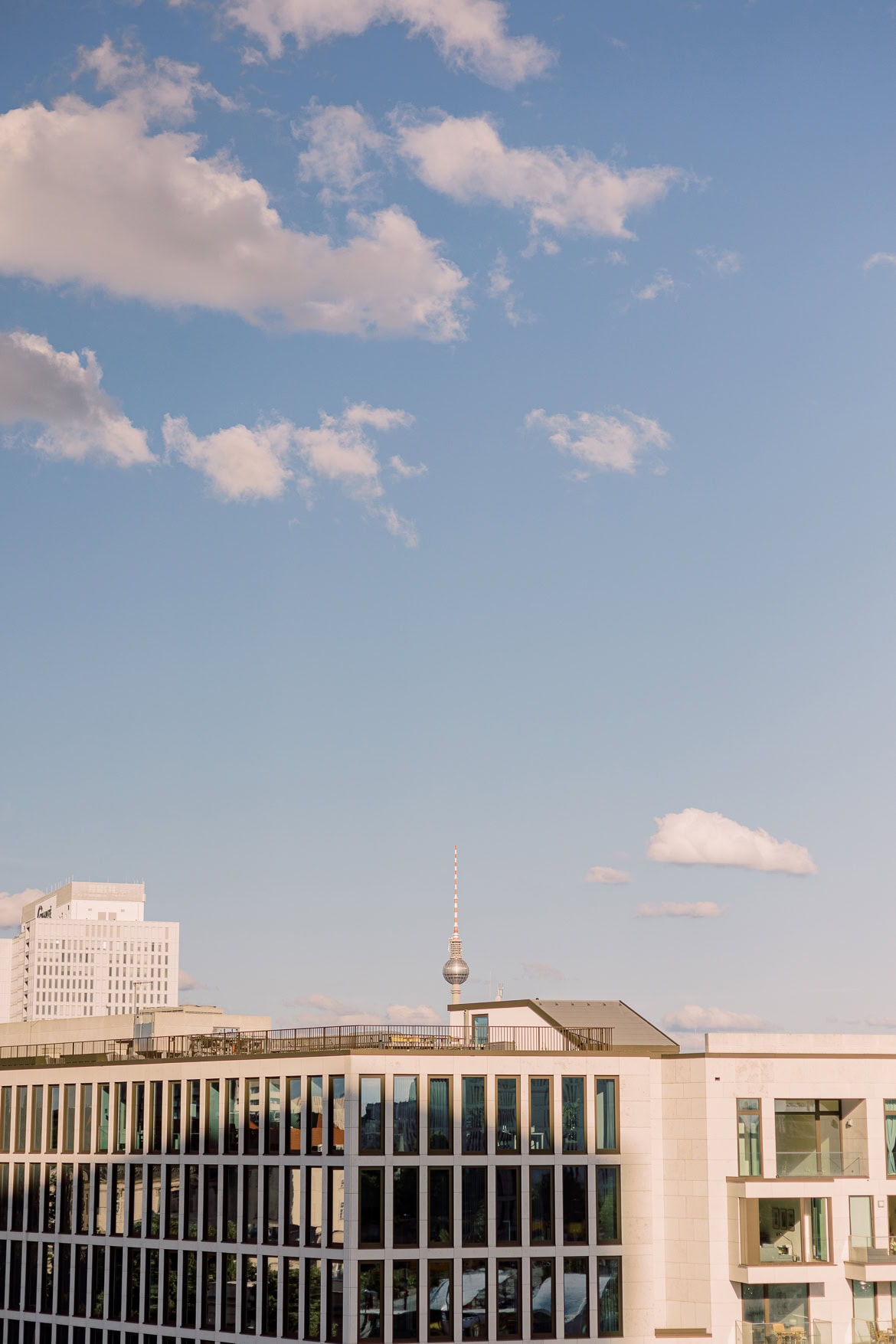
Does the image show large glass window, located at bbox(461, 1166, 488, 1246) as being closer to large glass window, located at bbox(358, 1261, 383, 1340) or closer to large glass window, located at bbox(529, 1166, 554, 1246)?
large glass window, located at bbox(529, 1166, 554, 1246)

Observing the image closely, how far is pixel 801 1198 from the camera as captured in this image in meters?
71.3

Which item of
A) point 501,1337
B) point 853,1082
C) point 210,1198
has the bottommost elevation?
point 501,1337

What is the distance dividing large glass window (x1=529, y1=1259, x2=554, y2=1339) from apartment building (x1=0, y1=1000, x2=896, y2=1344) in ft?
0.34

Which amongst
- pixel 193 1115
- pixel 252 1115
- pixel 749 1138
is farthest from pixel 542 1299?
pixel 193 1115

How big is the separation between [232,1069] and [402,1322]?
14910 mm

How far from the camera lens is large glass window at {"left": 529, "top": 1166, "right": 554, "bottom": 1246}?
2803 inches

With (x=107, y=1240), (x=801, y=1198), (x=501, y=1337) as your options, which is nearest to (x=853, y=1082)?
(x=801, y=1198)

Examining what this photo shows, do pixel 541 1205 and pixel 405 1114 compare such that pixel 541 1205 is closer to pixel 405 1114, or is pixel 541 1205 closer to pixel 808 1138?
pixel 405 1114

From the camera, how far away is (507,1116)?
72188mm

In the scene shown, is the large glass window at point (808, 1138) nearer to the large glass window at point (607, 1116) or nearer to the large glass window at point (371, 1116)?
the large glass window at point (607, 1116)

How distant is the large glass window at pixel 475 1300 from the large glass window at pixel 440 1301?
578 mm

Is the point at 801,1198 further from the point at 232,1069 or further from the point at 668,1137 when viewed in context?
the point at 232,1069

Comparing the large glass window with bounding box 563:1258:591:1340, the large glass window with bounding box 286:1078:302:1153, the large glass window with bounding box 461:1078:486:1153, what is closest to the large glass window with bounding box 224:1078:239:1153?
the large glass window with bounding box 286:1078:302:1153

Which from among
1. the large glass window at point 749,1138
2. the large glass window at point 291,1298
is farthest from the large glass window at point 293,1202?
the large glass window at point 749,1138
